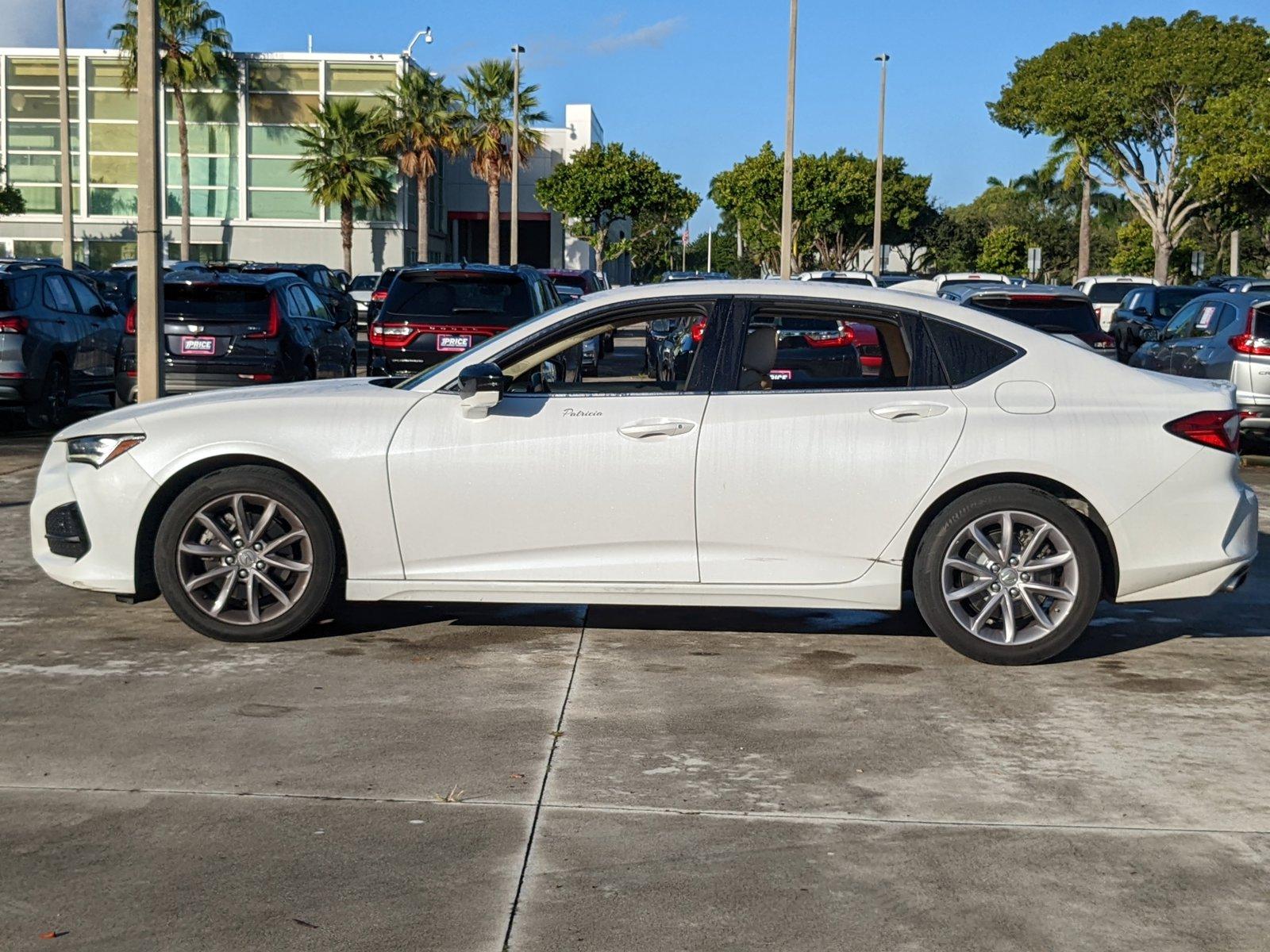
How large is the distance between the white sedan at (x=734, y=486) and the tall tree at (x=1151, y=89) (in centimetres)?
4256

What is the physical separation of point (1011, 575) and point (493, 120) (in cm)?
5669

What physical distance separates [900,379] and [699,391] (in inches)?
34.1

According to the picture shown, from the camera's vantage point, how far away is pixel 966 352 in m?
6.86

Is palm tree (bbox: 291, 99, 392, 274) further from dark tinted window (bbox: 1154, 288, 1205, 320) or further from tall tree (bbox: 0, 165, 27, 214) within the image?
dark tinted window (bbox: 1154, 288, 1205, 320)

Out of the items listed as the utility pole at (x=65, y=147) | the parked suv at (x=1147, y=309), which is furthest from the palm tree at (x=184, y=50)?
the parked suv at (x=1147, y=309)

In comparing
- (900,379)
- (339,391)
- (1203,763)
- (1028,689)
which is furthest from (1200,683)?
(339,391)

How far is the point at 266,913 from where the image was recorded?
4074 millimetres

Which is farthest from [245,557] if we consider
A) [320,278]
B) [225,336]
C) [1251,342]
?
[320,278]

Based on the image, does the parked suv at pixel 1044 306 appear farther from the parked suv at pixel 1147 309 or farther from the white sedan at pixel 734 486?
the white sedan at pixel 734 486

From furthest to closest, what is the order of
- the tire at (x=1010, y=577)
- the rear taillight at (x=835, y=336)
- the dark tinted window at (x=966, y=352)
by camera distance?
the rear taillight at (x=835, y=336) < the dark tinted window at (x=966, y=352) < the tire at (x=1010, y=577)

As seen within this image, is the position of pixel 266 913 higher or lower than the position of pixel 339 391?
lower

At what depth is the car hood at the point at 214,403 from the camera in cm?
697

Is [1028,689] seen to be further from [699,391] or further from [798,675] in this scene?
[699,391]

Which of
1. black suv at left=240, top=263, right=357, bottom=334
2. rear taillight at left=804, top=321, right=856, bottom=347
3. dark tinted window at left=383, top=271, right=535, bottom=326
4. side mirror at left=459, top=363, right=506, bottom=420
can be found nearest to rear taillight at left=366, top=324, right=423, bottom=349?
dark tinted window at left=383, top=271, right=535, bottom=326
